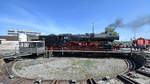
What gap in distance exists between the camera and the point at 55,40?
1530cm

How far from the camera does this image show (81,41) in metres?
14.3

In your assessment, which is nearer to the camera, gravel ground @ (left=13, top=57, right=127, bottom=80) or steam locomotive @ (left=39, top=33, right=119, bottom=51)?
gravel ground @ (left=13, top=57, right=127, bottom=80)

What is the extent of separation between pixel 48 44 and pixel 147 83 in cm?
1430

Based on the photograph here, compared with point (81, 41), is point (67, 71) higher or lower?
lower

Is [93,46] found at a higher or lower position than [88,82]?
higher

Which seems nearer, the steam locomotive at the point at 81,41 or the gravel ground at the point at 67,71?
the gravel ground at the point at 67,71

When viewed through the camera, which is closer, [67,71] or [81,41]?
[67,71]

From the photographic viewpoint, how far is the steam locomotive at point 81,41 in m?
13.3

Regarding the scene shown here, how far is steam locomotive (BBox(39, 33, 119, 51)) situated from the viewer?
43.7 feet

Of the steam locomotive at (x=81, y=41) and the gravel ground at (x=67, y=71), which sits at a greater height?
the steam locomotive at (x=81, y=41)

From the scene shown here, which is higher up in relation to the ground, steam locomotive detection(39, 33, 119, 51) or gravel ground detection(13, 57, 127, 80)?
steam locomotive detection(39, 33, 119, 51)

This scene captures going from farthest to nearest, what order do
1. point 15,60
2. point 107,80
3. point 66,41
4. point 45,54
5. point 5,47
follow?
point 5,47, point 66,41, point 45,54, point 15,60, point 107,80

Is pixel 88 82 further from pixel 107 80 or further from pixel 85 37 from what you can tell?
pixel 85 37

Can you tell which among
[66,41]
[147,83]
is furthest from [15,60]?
[147,83]
